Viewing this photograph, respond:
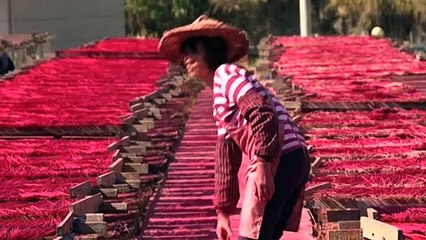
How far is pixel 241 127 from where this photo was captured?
5.32 metres

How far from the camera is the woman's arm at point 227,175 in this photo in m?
5.44

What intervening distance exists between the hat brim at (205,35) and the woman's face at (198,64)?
3.0 inches

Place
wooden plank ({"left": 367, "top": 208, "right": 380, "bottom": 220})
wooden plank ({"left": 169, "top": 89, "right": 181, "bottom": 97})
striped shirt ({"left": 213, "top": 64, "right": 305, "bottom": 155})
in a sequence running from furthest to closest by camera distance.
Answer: wooden plank ({"left": 169, "top": 89, "right": 181, "bottom": 97}) → wooden plank ({"left": 367, "top": 208, "right": 380, "bottom": 220}) → striped shirt ({"left": 213, "top": 64, "right": 305, "bottom": 155})

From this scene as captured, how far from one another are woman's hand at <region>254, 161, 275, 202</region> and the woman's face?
525mm

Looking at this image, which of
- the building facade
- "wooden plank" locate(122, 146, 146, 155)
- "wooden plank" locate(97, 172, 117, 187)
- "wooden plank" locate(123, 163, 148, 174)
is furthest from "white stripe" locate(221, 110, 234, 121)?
the building facade

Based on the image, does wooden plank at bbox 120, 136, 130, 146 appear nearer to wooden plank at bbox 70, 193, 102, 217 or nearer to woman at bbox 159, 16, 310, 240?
wooden plank at bbox 70, 193, 102, 217

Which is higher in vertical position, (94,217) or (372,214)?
(372,214)

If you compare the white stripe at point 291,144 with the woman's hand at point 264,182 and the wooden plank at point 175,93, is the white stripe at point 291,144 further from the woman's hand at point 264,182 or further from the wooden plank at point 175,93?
the wooden plank at point 175,93

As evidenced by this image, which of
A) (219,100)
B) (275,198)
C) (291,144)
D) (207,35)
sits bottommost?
Result: (275,198)

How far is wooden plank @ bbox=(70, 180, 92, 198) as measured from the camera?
26.4 ft

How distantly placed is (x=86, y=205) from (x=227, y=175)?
2.44 metres

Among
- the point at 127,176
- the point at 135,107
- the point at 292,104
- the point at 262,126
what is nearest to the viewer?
the point at 262,126

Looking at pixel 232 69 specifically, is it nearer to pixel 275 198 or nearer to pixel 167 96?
pixel 275 198

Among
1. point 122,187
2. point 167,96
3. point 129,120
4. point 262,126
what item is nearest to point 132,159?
point 122,187
